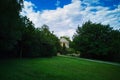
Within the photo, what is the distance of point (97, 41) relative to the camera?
29938 millimetres

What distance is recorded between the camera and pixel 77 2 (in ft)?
48.0

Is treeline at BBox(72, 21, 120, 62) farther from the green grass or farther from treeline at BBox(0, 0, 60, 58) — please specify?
the green grass

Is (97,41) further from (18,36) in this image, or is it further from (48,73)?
(48,73)

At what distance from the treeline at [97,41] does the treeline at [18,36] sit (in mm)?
8957

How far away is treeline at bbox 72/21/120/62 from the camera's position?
91.6 feet

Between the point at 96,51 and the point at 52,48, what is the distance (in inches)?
401

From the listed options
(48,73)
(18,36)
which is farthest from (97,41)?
(48,73)

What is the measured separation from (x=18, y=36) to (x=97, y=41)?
20.6 metres

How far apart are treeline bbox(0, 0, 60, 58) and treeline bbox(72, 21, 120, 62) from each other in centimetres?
896

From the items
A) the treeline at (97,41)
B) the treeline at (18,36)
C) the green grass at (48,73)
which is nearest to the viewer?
the green grass at (48,73)

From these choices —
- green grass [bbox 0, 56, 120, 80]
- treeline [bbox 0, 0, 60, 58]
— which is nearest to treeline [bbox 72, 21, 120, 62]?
treeline [bbox 0, 0, 60, 58]

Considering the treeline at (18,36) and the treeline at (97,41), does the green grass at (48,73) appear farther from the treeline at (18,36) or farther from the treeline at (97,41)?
the treeline at (97,41)

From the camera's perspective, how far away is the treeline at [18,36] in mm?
9502

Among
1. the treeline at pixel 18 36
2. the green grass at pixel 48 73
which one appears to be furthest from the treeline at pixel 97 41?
the green grass at pixel 48 73
